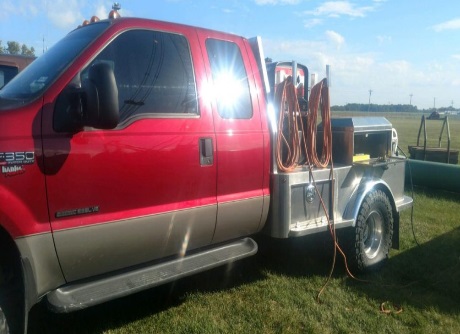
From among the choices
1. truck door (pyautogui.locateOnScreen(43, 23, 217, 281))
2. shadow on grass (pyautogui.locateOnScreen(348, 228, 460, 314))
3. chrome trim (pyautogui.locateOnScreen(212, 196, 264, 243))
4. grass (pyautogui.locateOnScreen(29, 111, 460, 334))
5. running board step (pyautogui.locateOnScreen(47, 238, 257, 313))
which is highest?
truck door (pyautogui.locateOnScreen(43, 23, 217, 281))

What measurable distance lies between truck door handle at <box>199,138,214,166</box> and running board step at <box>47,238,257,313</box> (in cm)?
77

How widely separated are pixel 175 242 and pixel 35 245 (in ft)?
3.49

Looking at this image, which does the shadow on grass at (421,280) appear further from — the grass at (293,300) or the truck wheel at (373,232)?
the truck wheel at (373,232)

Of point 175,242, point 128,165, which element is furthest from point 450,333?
point 128,165

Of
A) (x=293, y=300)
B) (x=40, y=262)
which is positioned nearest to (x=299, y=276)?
(x=293, y=300)

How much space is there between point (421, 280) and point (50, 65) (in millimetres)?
4053

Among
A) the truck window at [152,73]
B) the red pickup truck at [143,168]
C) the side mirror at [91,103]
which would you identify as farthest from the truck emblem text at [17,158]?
the truck window at [152,73]

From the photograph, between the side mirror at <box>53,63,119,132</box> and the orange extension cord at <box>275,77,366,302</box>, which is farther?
the orange extension cord at <box>275,77,366,302</box>

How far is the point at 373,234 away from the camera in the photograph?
5145 millimetres

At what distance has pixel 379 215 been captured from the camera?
16.8 feet

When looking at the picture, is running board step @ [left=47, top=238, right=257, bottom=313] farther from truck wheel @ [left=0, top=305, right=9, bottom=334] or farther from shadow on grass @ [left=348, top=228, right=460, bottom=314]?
shadow on grass @ [left=348, top=228, right=460, bottom=314]

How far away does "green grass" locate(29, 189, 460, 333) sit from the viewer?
3.68 metres

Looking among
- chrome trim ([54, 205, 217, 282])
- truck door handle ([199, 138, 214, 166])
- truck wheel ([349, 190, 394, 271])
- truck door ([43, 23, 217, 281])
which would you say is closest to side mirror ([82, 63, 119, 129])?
truck door ([43, 23, 217, 281])

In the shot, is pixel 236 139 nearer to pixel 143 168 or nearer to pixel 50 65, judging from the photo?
pixel 143 168
